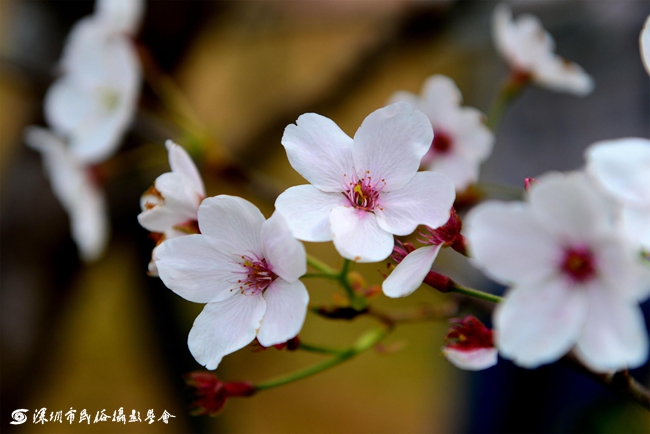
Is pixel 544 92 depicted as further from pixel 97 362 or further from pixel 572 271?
pixel 97 362

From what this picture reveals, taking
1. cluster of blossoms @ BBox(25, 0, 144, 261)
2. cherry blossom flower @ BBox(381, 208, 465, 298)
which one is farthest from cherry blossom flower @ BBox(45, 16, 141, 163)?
cherry blossom flower @ BBox(381, 208, 465, 298)

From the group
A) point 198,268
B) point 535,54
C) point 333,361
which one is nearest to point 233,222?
point 198,268

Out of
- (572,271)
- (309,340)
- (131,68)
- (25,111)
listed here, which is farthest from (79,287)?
(572,271)

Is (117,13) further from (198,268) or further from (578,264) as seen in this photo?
(578,264)

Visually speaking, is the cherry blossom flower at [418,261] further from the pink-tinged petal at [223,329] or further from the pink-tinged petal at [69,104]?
the pink-tinged petal at [69,104]

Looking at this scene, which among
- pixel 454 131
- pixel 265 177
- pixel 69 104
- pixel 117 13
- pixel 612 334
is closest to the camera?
pixel 612 334

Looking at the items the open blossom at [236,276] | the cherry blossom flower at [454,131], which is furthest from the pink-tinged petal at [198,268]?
the cherry blossom flower at [454,131]
